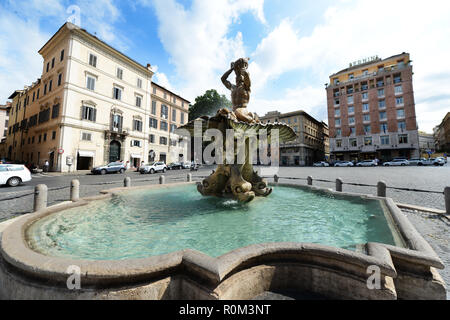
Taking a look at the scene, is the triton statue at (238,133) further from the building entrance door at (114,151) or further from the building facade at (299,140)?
the building facade at (299,140)

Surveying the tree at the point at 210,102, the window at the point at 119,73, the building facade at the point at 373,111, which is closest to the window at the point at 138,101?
the window at the point at 119,73

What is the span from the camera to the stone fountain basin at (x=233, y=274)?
4.87 ft

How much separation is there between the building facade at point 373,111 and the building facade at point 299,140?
21.0 ft

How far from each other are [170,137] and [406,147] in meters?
46.3

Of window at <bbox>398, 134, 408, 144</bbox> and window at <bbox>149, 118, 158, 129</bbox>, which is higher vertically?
window at <bbox>149, 118, 158, 129</bbox>

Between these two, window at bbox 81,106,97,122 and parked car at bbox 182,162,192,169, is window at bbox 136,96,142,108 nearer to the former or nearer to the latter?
window at bbox 81,106,97,122

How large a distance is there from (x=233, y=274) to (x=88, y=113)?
89.5 ft

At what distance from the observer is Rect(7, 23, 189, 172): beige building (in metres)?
20.5

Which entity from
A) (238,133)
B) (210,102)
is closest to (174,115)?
(210,102)

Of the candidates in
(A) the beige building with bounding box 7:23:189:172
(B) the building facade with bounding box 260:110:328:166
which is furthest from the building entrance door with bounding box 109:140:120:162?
(B) the building facade with bounding box 260:110:328:166

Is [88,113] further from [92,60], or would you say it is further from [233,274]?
[233,274]

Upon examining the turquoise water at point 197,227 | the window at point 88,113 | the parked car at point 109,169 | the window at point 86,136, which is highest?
the window at point 88,113
